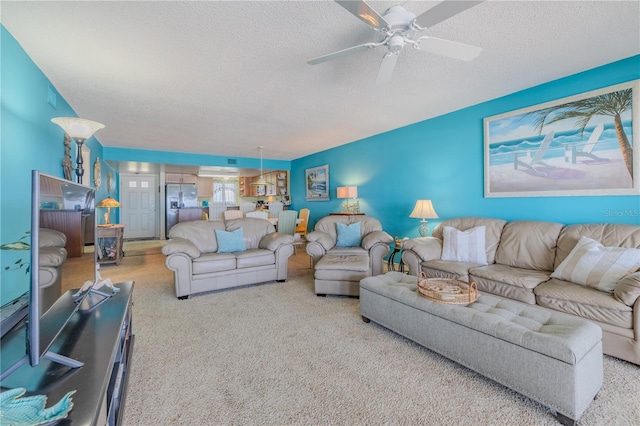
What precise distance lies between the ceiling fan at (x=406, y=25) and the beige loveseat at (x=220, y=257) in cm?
259

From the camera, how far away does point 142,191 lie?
27.7 ft

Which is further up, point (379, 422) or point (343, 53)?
point (343, 53)

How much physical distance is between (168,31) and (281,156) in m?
5.30

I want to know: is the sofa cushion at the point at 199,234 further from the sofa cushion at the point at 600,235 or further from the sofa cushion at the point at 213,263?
the sofa cushion at the point at 600,235

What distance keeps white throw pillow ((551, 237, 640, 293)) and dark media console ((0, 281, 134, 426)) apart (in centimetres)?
311

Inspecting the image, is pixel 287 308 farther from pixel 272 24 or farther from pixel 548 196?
pixel 548 196

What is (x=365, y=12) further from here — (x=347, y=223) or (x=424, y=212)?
(x=347, y=223)

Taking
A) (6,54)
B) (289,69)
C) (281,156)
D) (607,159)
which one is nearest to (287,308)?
(289,69)

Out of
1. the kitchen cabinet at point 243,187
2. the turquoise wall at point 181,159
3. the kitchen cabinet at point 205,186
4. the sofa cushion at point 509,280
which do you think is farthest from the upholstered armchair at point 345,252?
the kitchen cabinet at point 205,186

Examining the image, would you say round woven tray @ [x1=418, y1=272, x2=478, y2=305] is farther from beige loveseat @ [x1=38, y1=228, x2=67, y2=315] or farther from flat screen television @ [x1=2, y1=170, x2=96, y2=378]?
beige loveseat @ [x1=38, y1=228, x2=67, y2=315]

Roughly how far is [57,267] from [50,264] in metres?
0.12

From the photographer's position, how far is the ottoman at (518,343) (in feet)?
4.69

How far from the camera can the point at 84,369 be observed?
1017mm

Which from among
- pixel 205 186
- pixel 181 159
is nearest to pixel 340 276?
pixel 181 159
